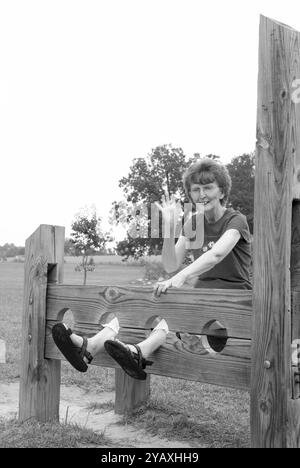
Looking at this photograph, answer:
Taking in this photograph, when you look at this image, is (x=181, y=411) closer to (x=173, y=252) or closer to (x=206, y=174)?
(x=173, y=252)

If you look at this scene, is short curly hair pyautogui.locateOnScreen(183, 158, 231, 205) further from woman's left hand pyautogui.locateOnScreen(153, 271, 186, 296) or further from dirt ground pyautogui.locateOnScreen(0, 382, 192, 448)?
dirt ground pyautogui.locateOnScreen(0, 382, 192, 448)

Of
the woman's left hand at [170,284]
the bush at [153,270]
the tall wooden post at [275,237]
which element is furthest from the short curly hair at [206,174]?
the bush at [153,270]

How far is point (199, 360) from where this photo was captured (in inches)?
129

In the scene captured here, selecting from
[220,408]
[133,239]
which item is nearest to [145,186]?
[133,239]

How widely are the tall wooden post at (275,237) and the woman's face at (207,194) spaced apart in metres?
0.83

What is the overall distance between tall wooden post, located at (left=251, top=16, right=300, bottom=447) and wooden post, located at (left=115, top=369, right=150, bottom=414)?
180 cm

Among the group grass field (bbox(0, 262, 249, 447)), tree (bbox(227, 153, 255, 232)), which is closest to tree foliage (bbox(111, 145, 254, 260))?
tree (bbox(227, 153, 255, 232))

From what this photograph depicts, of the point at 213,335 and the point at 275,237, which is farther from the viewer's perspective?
the point at 213,335

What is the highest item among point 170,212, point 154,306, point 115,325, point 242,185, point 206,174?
point 242,185

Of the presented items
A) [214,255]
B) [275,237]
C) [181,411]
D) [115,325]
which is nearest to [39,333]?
[115,325]

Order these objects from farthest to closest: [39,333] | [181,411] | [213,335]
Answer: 1. [181,411]
2. [39,333]
3. [213,335]

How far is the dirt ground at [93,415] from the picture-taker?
391cm

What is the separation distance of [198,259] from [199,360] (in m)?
0.54
